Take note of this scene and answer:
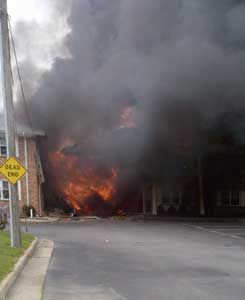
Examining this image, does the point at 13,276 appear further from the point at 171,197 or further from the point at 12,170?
the point at 171,197

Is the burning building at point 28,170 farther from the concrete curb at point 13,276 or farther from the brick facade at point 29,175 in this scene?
the concrete curb at point 13,276

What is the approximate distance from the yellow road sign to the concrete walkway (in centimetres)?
178

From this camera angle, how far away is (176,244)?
42.2 ft

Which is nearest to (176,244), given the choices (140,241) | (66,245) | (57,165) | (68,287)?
(140,241)

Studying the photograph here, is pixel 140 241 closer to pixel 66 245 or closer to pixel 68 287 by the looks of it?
pixel 66 245

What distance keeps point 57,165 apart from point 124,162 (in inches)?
173

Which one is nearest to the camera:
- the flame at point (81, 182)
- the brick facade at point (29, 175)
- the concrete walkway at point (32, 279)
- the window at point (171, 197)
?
the concrete walkway at point (32, 279)

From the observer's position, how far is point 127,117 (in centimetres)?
2598

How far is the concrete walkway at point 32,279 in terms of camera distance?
6.39 m

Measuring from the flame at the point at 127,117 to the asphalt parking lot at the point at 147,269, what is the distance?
11874 millimetres

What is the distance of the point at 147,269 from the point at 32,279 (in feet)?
6.96

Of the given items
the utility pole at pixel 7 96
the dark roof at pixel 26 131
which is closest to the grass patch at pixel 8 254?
the utility pole at pixel 7 96

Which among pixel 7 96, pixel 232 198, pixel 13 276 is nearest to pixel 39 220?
pixel 232 198

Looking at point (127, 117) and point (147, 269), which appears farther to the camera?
point (127, 117)
